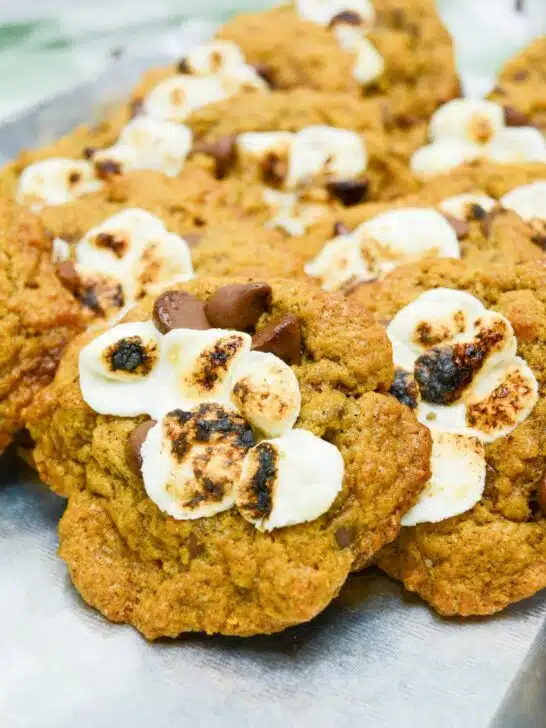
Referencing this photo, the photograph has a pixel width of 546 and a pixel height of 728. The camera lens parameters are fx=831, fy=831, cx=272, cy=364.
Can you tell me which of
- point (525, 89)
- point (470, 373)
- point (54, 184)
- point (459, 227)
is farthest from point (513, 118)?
point (54, 184)

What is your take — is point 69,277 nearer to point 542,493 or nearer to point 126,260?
point 126,260

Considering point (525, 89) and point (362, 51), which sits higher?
point (362, 51)

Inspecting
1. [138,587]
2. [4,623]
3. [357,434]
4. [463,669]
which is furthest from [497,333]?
[4,623]

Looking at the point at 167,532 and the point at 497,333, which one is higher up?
the point at 497,333

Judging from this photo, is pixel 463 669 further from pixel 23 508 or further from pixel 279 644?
pixel 23 508

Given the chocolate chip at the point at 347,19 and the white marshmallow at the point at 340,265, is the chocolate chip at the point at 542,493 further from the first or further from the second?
the chocolate chip at the point at 347,19

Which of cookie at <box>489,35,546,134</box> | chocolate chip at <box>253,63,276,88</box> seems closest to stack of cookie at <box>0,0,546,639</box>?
cookie at <box>489,35,546,134</box>

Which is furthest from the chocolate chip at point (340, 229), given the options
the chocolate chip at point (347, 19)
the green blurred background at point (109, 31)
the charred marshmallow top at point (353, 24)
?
the green blurred background at point (109, 31)
